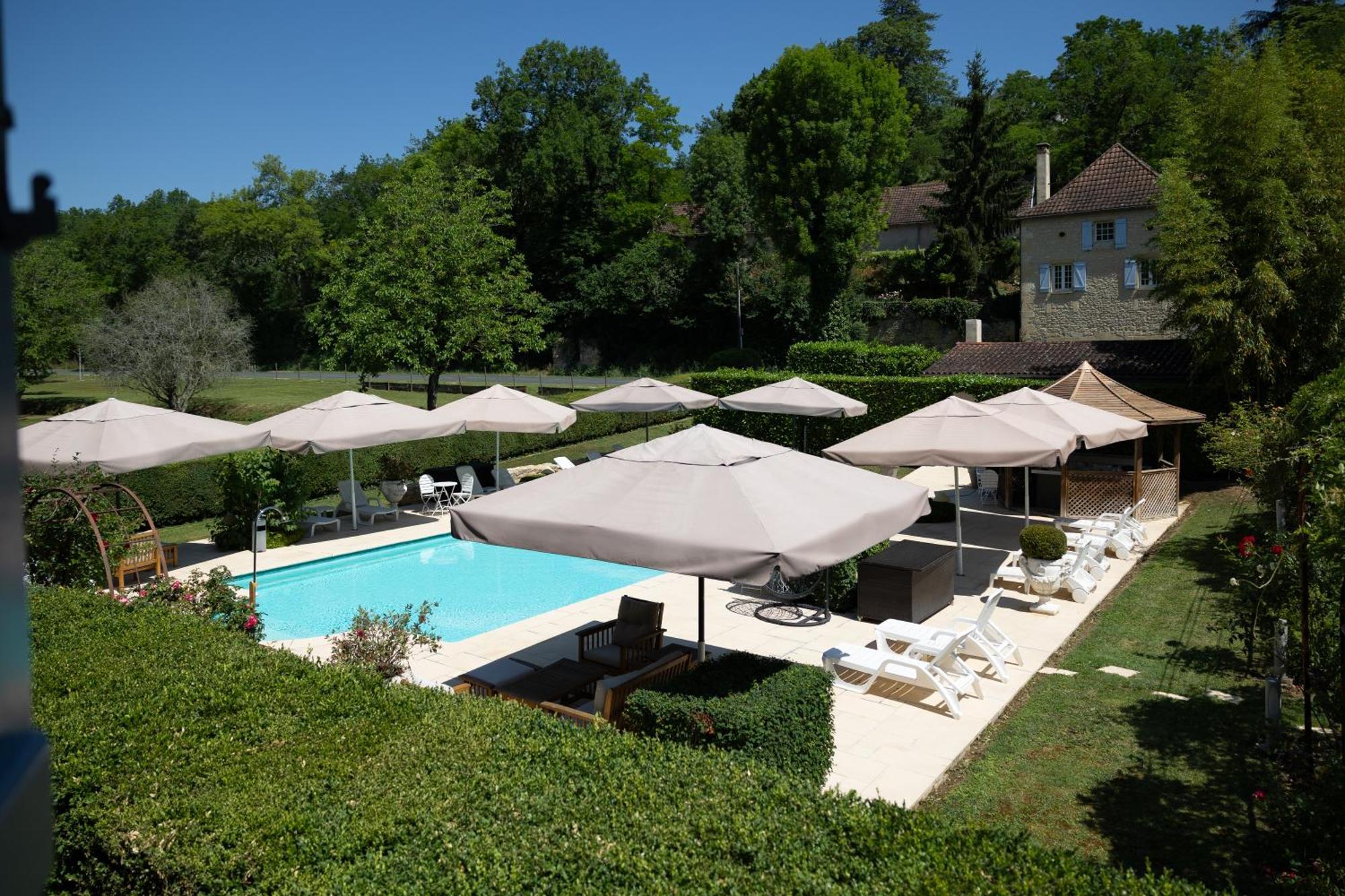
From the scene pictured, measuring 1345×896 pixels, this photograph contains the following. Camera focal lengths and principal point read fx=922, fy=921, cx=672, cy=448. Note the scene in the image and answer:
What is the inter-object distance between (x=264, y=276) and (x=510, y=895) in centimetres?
7637

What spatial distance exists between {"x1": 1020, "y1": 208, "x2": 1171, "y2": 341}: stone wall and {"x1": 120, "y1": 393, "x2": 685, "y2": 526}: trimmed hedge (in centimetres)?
1901

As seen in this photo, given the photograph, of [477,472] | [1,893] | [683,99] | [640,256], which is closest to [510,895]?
[1,893]

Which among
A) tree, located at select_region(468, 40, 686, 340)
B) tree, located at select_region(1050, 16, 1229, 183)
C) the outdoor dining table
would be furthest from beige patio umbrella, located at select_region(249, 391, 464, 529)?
tree, located at select_region(1050, 16, 1229, 183)

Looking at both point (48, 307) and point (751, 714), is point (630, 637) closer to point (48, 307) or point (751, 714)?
point (751, 714)

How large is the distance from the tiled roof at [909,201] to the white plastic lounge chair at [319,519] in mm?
43197

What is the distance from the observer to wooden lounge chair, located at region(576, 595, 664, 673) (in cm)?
934

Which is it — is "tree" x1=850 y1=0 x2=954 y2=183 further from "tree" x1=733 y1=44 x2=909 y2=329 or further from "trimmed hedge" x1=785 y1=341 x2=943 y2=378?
"trimmed hedge" x1=785 y1=341 x2=943 y2=378

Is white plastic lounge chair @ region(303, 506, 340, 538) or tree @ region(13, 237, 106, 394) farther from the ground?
tree @ region(13, 237, 106, 394)

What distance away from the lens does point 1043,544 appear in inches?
492

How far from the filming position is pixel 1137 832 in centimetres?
649

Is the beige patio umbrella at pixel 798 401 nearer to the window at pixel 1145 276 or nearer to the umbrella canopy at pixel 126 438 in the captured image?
the window at pixel 1145 276

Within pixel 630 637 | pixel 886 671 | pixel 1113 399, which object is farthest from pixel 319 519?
pixel 1113 399

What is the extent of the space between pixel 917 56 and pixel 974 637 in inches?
2982

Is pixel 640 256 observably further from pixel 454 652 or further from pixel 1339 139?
pixel 454 652
